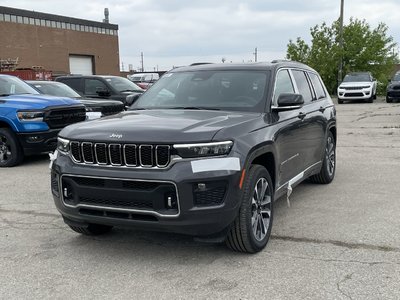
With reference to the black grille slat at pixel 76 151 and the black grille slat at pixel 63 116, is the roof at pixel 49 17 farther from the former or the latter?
the black grille slat at pixel 76 151

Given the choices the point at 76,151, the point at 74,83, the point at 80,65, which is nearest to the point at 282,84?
the point at 76,151

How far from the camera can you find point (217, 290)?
146 inches

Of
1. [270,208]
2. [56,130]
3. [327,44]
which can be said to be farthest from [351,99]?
[270,208]

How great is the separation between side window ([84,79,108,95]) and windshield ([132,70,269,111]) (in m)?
9.43

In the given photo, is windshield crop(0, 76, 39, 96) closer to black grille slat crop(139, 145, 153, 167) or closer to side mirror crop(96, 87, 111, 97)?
side mirror crop(96, 87, 111, 97)

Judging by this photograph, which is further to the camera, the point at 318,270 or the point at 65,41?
the point at 65,41

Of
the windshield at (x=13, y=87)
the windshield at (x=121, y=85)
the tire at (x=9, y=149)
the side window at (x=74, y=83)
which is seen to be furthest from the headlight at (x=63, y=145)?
the side window at (x=74, y=83)

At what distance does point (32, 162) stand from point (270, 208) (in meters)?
6.68

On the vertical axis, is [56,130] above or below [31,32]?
below

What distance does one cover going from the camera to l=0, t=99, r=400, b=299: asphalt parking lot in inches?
146

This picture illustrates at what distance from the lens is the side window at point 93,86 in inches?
587

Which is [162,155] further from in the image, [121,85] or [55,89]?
[121,85]

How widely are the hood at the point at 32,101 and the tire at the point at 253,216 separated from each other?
6.01 meters

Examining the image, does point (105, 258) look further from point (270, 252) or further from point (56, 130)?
point (56, 130)
